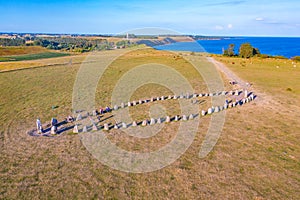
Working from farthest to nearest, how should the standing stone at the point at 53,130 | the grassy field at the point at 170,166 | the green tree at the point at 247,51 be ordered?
the green tree at the point at 247,51 < the standing stone at the point at 53,130 < the grassy field at the point at 170,166

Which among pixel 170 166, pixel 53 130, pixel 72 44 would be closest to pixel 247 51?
pixel 53 130

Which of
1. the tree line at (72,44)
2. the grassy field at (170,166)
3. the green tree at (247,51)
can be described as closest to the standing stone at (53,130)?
the grassy field at (170,166)

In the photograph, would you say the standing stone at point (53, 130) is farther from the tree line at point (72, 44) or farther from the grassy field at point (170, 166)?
the tree line at point (72, 44)

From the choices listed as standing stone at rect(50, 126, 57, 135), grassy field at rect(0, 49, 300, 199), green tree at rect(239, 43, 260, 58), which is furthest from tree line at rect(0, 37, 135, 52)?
grassy field at rect(0, 49, 300, 199)

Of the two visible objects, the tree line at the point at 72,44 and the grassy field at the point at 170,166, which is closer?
the grassy field at the point at 170,166

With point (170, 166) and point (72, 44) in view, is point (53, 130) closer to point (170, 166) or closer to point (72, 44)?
point (170, 166)

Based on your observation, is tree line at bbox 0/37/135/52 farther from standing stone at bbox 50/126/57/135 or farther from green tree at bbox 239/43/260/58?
standing stone at bbox 50/126/57/135

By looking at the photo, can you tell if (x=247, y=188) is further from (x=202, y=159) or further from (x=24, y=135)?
(x=24, y=135)

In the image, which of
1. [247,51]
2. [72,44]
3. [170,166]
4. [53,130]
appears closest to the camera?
[170,166]

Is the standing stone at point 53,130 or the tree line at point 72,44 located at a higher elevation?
the tree line at point 72,44

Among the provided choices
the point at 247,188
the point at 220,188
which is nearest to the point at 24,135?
the point at 220,188

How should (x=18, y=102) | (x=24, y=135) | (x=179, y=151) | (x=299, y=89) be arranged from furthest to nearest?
(x=299, y=89) → (x=18, y=102) → (x=24, y=135) → (x=179, y=151)
